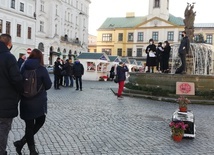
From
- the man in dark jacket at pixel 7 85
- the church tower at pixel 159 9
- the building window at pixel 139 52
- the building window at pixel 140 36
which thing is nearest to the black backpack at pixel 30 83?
the man in dark jacket at pixel 7 85

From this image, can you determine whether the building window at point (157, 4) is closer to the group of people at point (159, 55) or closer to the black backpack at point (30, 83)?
the group of people at point (159, 55)

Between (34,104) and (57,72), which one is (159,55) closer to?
Result: (57,72)

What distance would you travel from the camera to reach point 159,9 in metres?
80.1

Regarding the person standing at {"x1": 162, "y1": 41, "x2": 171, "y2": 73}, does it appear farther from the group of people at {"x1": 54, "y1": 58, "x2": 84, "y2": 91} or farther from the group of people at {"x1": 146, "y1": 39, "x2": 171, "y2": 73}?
the group of people at {"x1": 54, "y1": 58, "x2": 84, "y2": 91}

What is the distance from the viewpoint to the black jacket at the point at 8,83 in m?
4.88

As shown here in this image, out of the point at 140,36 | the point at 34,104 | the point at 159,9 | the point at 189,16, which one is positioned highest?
the point at 159,9

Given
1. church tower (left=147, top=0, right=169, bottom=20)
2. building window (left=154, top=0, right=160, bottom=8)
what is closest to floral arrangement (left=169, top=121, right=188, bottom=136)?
church tower (left=147, top=0, right=169, bottom=20)

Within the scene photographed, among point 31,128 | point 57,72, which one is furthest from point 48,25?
point 31,128

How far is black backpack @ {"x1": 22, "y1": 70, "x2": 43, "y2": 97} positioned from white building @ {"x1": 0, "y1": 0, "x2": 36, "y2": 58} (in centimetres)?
4113

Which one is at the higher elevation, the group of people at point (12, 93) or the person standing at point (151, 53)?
the person standing at point (151, 53)

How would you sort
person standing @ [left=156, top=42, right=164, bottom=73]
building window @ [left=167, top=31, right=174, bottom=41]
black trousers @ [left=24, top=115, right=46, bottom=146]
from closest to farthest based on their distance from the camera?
1. black trousers @ [left=24, top=115, right=46, bottom=146]
2. person standing @ [left=156, top=42, right=164, bottom=73]
3. building window @ [left=167, top=31, right=174, bottom=41]

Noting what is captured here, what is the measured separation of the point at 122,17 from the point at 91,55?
58070 millimetres

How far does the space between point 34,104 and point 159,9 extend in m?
78.0

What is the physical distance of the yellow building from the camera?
258ft
